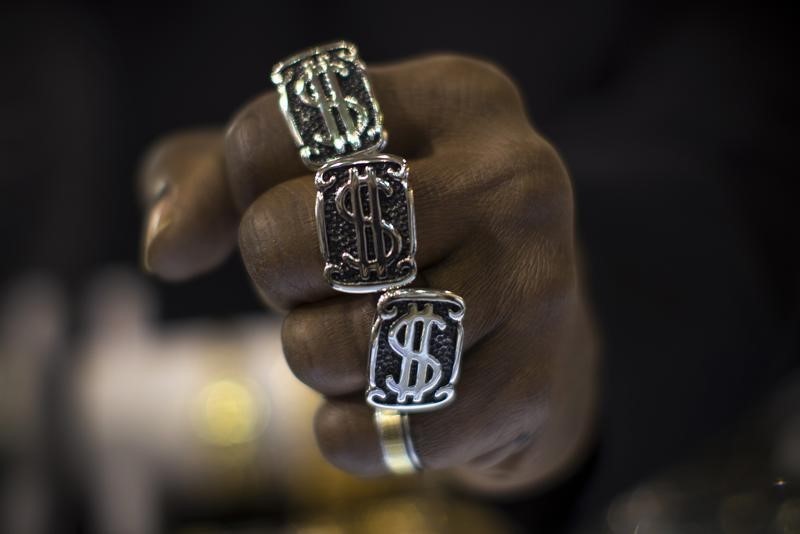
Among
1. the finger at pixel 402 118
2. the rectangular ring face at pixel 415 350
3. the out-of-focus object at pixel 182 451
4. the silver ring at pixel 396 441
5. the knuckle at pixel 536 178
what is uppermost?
the finger at pixel 402 118

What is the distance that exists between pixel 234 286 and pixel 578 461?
701mm

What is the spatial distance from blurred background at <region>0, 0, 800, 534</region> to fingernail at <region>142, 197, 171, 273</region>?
0.96 ft

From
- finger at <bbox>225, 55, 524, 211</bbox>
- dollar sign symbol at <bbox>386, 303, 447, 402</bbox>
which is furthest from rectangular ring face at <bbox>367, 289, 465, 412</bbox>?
finger at <bbox>225, 55, 524, 211</bbox>

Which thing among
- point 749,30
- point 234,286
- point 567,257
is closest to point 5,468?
point 234,286

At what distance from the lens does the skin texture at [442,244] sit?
414mm

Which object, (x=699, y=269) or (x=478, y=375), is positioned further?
(x=699, y=269)

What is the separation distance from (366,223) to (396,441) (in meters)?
0.14

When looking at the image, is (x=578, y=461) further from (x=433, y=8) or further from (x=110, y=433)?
(x=433, y=8)

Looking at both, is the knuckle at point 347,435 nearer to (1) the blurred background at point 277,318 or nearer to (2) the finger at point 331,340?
(2) the finger at point 331,340

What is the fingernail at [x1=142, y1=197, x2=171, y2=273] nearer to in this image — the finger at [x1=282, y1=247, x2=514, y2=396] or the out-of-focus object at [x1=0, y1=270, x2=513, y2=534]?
the finger at [x1=282, y1=247, x2=514, y2=396]

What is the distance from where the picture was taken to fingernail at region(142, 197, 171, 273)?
49cm

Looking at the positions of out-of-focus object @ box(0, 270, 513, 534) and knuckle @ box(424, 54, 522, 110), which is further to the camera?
out-of-focus object @ box(0, 270, 513, 534)

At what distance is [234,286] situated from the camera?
1228 mm

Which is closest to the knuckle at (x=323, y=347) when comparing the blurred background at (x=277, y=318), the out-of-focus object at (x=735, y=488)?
the blurred background at (x=277, y=318)
